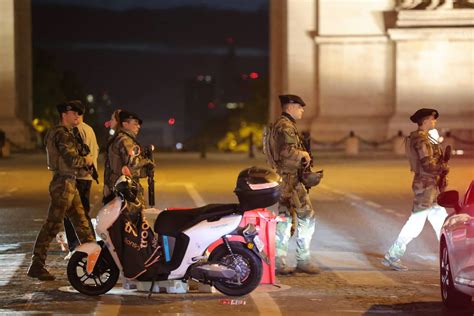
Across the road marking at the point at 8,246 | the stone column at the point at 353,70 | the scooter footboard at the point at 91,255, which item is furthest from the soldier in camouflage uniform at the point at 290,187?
the stone column at the point at 353,70

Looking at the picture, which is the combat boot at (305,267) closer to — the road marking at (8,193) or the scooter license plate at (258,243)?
the scooter license plate at (258,243)

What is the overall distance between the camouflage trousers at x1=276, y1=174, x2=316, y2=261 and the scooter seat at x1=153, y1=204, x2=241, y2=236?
1.70 metres

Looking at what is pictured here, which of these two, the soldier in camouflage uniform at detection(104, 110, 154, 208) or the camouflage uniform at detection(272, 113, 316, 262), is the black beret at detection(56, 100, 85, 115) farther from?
the camouflage uniform at detection(272, 113, 316, 262)

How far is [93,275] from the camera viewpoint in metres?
10.9

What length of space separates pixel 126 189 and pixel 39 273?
175cm

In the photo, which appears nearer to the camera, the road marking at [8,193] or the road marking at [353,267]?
the road marking at [353,267]

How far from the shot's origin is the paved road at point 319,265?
10.5 metres

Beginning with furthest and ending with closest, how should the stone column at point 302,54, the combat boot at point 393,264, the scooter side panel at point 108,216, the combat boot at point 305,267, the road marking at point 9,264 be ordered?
1. the stone column at point 302,54
2. the combat boot at point 393,264
3. the combat boot at point 305,267
4. the road marking at point 9,264
5. the scooter side panel at point 108,216

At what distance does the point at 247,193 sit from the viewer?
10797mm

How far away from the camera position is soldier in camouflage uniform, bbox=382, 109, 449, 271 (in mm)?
12781

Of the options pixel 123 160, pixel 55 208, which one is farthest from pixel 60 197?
pixel 123 160

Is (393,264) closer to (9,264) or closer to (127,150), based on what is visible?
(127,150)

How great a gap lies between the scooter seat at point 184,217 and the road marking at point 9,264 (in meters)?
1.99

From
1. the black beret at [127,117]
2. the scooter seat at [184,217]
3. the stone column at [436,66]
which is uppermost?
the stone column at [436,66]
